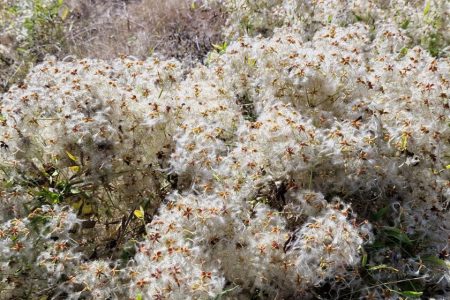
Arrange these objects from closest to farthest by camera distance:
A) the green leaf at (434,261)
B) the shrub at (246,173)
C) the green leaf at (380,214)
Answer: the shrub at (246,173)
the green leaf at (434,261)
the green leaf at (380,214)

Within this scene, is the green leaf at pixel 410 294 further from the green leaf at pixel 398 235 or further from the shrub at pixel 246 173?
the green leaf at pixel 398 235

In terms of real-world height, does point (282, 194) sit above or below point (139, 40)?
above

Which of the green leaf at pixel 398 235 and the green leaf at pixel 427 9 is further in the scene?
the green leaf at pixel 427 9

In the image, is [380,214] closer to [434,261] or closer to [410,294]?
[434,261]

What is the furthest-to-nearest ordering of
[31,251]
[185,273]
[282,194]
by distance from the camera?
[282,194] → [31,251] → [185,273]

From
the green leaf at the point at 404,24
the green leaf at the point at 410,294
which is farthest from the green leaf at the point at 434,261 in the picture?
the green leaf at the point at 404,24

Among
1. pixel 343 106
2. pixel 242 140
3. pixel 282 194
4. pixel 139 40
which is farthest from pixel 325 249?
pixel 139 40

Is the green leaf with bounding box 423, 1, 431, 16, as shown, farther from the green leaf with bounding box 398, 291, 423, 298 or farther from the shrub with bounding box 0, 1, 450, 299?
the green leaf with bounding box 398, 291, 423, 298

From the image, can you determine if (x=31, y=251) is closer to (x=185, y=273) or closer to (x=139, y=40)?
(x=185, y=273)

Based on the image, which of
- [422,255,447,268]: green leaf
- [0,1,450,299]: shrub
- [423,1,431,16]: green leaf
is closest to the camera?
[0,1,450,299]: shrub

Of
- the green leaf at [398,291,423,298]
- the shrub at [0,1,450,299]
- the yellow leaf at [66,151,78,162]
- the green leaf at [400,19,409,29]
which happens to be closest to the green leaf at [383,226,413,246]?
the shrub at [0,1,450,299]

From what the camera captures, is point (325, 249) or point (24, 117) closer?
point (325, 249)
